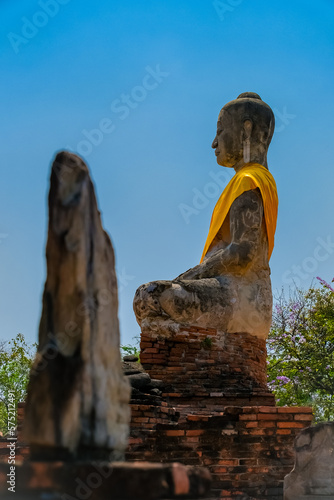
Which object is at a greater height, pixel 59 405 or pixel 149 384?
pixel 149 384

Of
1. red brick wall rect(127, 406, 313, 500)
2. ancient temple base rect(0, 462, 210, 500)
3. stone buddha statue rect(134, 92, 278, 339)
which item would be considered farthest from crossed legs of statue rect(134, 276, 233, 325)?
ancient temple base rect(0, 462, 210, 500)

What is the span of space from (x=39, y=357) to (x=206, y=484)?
0.91 meters

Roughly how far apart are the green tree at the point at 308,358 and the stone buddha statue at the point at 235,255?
878cm

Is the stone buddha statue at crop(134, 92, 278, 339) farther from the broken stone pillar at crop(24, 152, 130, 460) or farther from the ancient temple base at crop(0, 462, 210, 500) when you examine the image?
the ancient temple base at crop(0, 462, 210, 500)

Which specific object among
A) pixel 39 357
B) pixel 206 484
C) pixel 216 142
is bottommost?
pixel 206 484

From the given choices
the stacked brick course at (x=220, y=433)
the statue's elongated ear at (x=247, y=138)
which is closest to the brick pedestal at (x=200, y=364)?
the stacked brick course at (x=220, y=433)

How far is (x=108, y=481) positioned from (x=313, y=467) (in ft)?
11.5

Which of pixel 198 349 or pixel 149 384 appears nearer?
pixel 149 384

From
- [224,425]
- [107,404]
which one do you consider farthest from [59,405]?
[224,425]

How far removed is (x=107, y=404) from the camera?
11.2 feet

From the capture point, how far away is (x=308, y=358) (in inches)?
733

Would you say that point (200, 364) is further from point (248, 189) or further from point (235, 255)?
point (248, 189)

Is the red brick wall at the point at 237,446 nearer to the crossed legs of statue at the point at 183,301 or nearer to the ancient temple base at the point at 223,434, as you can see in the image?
the ancient temple base at the point at 223,434

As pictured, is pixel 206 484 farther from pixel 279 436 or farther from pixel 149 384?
pixel 149 384
